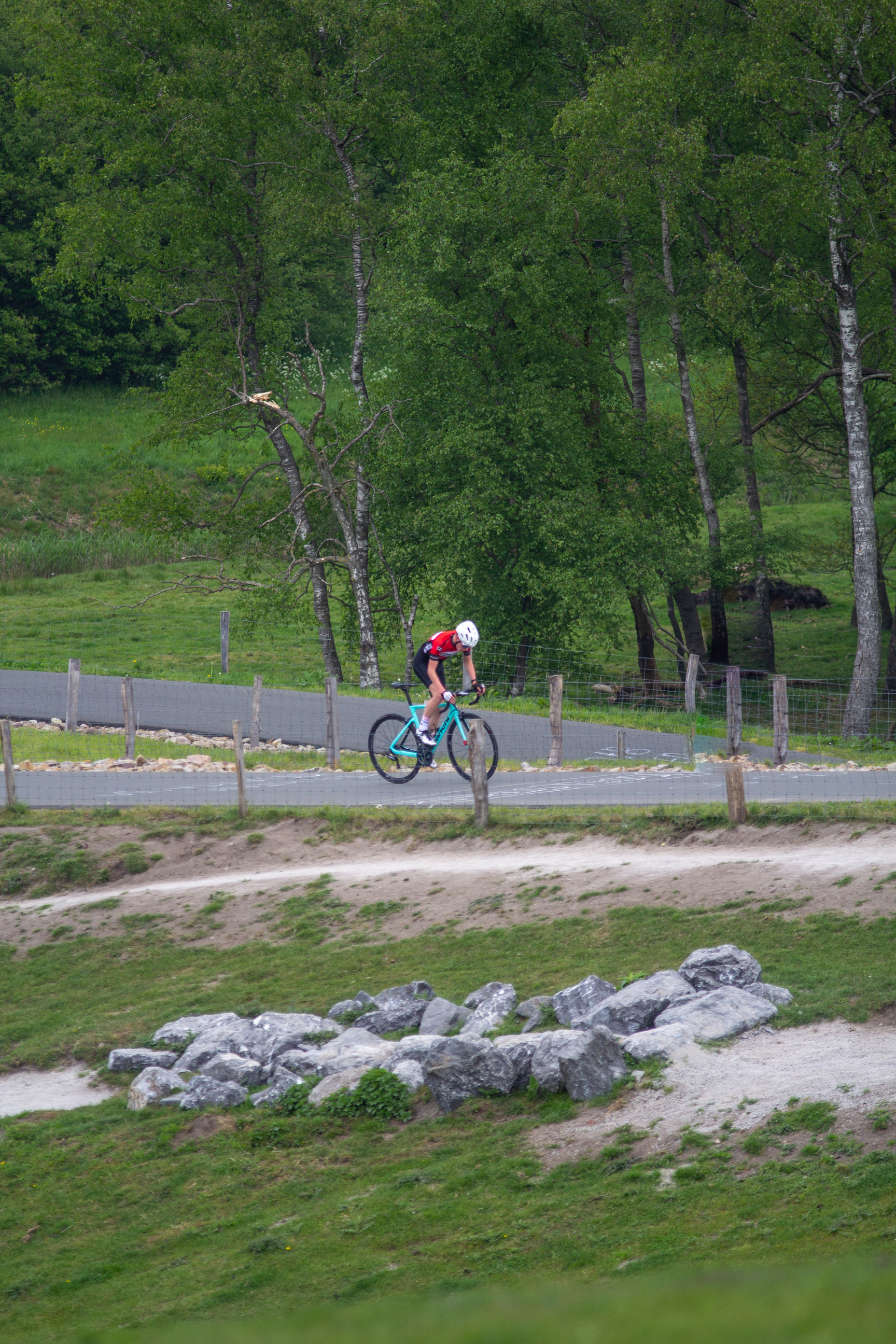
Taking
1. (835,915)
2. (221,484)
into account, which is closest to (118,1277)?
(835,915)

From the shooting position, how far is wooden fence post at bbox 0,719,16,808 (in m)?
16.8

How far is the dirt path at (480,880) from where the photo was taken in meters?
11.4

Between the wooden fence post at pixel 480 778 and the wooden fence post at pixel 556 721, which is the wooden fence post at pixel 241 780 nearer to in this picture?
the wooden fence post at pixel 480 778

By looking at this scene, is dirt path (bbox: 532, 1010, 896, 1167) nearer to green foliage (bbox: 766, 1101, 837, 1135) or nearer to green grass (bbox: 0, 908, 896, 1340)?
green foliage (bbox: 766, 1101, 837, 1135)

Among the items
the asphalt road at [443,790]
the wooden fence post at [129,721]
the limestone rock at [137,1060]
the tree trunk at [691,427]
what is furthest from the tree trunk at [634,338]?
the limestone rock at [137,1060]

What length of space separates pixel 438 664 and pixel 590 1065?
8.28 metres

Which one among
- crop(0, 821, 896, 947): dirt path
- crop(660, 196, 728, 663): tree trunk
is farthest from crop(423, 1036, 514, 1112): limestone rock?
crop(660, 196, 728, 663): tree trunk

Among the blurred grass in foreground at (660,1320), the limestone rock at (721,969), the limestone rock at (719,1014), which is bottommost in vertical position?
the limestone rock at (719,1014)

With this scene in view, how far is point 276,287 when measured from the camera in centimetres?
3266

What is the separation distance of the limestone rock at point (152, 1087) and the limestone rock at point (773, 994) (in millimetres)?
4041

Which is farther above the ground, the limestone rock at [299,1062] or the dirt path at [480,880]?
the dirt path at [480,880]

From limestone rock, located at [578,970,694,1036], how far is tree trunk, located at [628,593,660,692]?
2252cm

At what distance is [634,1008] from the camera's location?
28.6 feet

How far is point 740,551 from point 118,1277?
25.7 meters
